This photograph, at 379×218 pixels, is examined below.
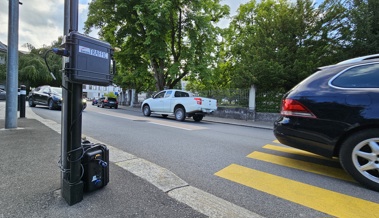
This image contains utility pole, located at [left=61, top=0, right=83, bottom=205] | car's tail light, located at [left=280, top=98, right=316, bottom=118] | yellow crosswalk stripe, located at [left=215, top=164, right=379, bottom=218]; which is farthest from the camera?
car's tail light, located at [left=280, top=98, right=316, bottom=118]

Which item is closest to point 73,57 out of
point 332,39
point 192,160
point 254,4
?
point 192,160

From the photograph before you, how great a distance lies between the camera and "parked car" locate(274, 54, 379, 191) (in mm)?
2742

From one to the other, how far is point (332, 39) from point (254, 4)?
16638 mm

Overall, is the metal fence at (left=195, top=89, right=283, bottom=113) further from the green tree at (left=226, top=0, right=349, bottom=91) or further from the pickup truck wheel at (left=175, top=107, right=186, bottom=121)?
the pickup truck wheel at (left=175, top=107, right=186, bottom=121)

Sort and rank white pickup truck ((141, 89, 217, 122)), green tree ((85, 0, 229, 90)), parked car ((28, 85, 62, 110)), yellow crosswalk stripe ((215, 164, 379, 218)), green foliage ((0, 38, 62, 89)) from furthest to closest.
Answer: green foliage ((0, 38, 62, 89)) → green tree ((85, 0, 229, 90)) → parked car ((28, 85, 62, 110)) → white pickup truck ((141, 89, 217, 122)) → yellow crosswalk stripe ((215, 164, 379, 218))

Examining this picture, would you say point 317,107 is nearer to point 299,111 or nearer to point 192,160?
point 299,111

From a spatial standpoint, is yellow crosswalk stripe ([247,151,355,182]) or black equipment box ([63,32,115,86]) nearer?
black equipment box ([63,32,115,86])

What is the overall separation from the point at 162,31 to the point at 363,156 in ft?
55.1

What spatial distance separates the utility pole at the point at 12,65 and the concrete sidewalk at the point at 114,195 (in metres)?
3.27

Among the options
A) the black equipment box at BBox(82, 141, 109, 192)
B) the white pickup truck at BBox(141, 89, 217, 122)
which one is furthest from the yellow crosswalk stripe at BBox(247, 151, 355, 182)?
the white pickup truck at BBox(141, 89, 217, 122)

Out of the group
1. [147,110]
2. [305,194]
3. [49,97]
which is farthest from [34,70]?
[305,194]

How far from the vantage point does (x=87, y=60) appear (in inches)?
84.2

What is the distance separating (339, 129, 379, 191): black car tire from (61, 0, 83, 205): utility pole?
3.43 metres

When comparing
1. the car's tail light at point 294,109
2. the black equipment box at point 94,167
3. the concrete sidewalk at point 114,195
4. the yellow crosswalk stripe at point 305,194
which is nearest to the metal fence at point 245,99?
the car's tail light at point 294,109
